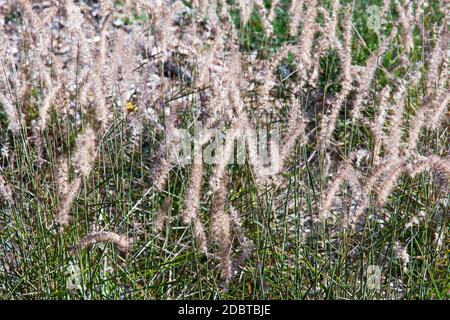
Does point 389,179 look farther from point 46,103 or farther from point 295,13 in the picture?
point 46,103

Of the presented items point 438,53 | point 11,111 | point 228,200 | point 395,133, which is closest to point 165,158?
point 228,200

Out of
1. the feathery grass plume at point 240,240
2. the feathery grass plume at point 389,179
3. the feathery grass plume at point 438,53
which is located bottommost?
the feathery grass plume at point 240,240

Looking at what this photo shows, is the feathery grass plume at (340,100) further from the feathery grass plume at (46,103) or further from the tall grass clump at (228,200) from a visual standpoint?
the feathery grass plume at (46,103)

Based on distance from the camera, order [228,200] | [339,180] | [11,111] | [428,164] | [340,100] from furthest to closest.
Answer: [228,200], [11,111], [340,100], [339,180], [428,164]

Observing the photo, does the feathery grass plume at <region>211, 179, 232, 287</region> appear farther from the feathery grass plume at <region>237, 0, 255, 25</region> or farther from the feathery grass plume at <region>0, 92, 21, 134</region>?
the feathery grass plume at <region>237, 0, 255, 25</region>

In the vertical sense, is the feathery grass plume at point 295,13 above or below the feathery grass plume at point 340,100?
above

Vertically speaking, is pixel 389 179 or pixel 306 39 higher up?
pixel 306 39

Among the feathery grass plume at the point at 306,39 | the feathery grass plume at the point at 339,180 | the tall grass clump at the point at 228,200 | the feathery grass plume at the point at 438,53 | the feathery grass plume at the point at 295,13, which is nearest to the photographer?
the feathery grass plume at the point at 339,180

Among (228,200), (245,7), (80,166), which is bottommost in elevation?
(228,200)

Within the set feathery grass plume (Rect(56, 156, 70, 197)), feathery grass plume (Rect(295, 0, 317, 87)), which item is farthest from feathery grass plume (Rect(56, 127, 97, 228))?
feathery grass plume (Rect(295, 0, 317, 87))

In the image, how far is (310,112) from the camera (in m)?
4.84

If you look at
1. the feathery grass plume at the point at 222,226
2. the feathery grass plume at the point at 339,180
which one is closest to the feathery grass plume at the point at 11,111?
the feathery grass plume at the point at 222,226

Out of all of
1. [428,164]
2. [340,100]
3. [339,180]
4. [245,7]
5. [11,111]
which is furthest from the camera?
[245,7]
